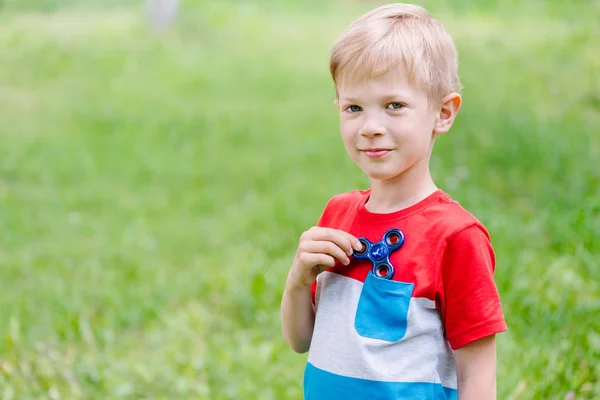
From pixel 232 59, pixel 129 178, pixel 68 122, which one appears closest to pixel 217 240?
pixel 129 178

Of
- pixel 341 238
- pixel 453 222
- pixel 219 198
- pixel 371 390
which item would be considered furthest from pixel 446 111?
pixel 219 198

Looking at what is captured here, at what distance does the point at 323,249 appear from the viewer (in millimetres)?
1833

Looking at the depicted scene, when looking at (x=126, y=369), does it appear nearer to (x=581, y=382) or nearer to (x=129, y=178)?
(x=581, y=382)

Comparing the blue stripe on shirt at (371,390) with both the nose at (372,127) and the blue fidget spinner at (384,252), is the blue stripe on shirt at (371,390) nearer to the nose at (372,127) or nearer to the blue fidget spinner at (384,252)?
the blue fidget spinner at (384,252)

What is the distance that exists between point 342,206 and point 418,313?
37cm

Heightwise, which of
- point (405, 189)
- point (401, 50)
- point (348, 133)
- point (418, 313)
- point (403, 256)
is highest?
point (401, 50)

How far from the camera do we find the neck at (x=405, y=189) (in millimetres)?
1889

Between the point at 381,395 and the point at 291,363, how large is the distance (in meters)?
2.01

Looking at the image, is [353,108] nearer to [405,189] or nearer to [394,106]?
[394,106]

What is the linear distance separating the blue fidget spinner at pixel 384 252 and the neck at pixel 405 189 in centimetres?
9

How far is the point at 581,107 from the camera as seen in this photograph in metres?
6.36

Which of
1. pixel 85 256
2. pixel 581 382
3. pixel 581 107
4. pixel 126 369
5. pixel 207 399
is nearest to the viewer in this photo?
pixel 581 382

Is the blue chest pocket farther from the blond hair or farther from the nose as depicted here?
the blond hair

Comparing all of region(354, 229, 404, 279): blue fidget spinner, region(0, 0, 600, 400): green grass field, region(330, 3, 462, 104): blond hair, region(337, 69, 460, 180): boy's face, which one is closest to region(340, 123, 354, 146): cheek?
region(337, 69, 460, 180): boy's face
